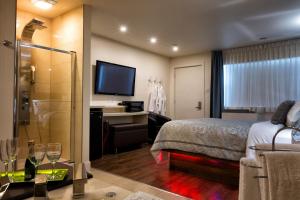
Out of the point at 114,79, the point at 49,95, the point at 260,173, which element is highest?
the point at 114,79

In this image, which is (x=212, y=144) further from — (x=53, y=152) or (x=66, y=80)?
(x=66, y=80)

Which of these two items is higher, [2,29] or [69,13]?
[69,13]

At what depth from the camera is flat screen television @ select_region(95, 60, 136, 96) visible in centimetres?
471

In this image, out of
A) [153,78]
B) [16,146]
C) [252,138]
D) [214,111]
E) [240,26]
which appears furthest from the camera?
[153,78]

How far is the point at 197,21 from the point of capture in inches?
153

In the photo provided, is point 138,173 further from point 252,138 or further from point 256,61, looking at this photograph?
point 256,61

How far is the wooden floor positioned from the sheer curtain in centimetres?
300

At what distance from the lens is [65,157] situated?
137 inches

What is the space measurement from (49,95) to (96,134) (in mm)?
1087

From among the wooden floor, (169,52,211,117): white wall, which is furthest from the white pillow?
(169,52,211,117): white wall

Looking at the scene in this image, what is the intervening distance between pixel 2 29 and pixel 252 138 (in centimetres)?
335

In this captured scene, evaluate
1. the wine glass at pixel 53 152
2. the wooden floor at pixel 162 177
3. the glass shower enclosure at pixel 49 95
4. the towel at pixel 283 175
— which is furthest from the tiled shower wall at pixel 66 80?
the towel at pixel 283 175

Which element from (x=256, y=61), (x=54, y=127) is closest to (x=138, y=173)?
(x=54, y=127)

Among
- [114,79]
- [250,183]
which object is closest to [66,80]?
[114,79]
